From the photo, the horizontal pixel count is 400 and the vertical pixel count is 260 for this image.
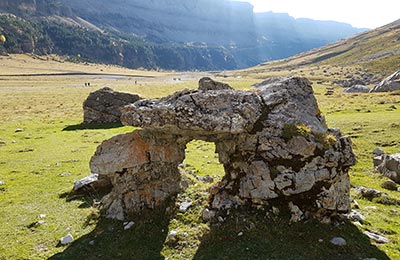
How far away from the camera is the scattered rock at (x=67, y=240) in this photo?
15.0 metres

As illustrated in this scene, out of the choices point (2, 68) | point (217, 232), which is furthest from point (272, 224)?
point (2, 68)

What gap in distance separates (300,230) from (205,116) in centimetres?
624

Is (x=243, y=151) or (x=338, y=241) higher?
(x=243, y=151)

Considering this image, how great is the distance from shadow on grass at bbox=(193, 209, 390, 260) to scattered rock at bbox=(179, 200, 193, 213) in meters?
2.03

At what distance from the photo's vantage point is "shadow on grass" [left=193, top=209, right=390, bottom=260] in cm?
1302

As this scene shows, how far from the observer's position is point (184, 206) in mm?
16656

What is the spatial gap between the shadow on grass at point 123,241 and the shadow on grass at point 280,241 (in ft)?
7.03

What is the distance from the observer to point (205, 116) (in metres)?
15.2

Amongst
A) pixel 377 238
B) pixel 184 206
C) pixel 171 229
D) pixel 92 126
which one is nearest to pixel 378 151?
pixel 377 238

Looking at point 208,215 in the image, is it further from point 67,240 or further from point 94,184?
point 94,184

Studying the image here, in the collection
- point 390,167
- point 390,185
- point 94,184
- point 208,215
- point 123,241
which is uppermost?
point 390,167

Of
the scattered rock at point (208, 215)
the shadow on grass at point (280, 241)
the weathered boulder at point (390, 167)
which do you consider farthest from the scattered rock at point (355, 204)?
the scattered rock at point (208, 215)

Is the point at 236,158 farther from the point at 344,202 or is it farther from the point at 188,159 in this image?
the point at 188,159

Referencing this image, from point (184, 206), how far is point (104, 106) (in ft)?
113
